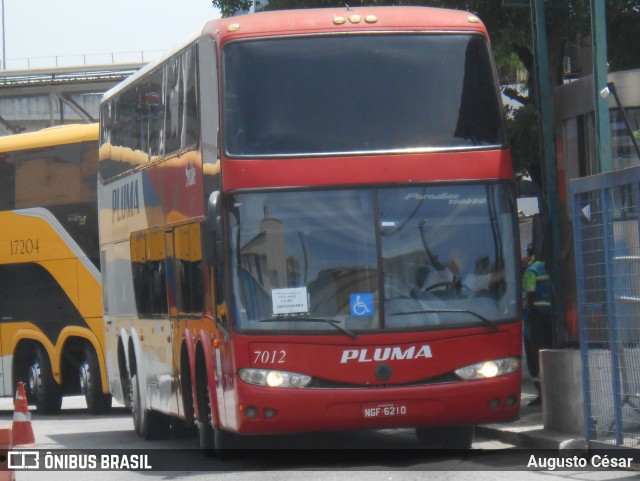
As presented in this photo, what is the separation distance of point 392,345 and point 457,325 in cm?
60

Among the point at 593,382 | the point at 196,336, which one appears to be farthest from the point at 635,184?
the point at 196,336

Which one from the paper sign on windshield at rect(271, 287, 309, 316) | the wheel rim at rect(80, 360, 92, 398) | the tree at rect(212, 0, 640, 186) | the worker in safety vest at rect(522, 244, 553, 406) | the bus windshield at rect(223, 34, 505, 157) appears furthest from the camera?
the wheel rim at rect(80, 360, 92, 398)

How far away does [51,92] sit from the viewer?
2197 inches

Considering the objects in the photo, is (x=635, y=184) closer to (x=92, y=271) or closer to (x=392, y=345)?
(x=392, y=345)

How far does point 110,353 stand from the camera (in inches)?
818

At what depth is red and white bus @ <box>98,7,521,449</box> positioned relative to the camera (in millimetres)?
13000

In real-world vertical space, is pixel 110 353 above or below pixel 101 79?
below

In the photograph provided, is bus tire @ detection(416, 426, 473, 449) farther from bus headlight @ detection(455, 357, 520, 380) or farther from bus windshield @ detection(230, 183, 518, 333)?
bus windshield @ detection(230, 183, 518, 333)

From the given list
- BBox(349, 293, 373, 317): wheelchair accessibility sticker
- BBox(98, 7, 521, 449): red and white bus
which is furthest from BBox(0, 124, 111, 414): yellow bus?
BBox(349, 293, 373, 317): wheelchair accessibility sticker

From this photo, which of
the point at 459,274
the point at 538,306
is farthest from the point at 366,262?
the point at 538,306

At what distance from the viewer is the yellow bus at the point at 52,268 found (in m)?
24.3

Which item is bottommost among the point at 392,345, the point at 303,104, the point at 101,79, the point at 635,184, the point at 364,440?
the point at 364,440

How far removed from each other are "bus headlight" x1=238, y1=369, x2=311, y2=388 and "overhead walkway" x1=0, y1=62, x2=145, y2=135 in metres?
43.6

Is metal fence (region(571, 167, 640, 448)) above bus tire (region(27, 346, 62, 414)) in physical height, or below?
above
